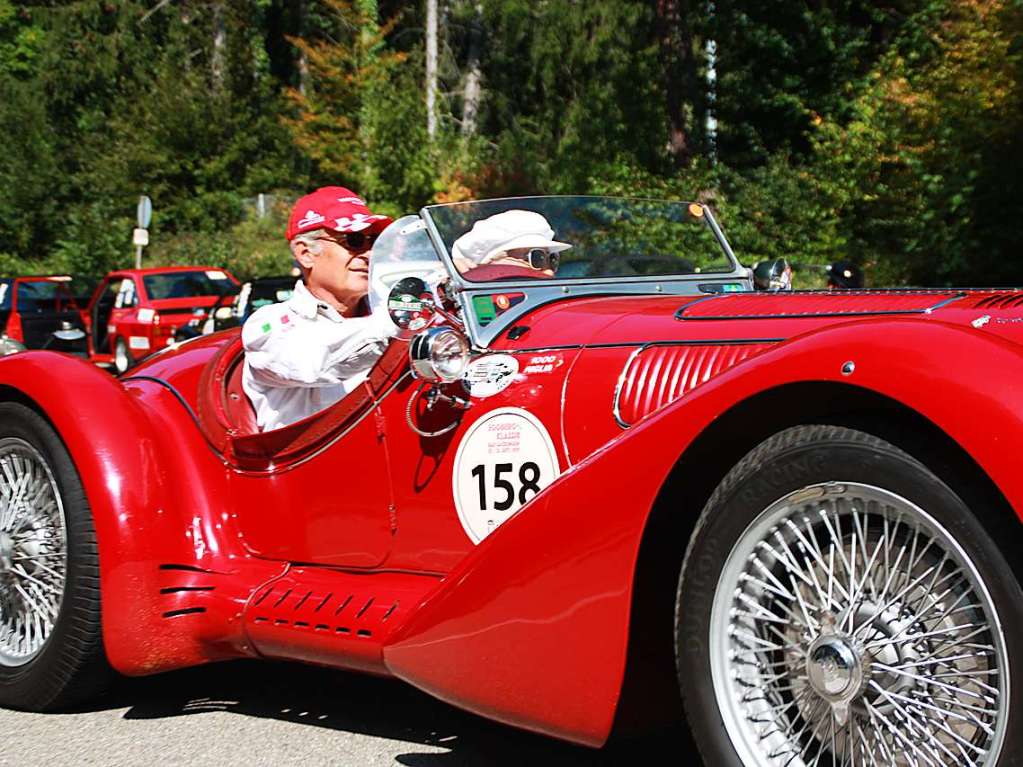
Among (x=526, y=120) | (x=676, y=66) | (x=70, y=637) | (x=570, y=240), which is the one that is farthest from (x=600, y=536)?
(x=526, y=120)

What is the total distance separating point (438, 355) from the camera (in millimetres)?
3773

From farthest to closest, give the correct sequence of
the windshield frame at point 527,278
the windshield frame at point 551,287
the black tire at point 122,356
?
the black tire at point 122,356 < the windshield frame at point 527,278 < the windshield frame at point 551,287

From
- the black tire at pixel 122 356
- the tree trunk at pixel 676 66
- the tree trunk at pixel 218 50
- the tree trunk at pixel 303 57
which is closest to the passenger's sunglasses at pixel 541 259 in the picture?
the black tire at pixel 122 356

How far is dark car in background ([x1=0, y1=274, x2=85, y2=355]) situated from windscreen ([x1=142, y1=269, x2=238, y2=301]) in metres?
1.67

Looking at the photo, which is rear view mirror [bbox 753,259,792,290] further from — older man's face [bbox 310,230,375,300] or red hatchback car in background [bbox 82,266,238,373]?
red hatchback car in background [bbox 82,266,238,373]

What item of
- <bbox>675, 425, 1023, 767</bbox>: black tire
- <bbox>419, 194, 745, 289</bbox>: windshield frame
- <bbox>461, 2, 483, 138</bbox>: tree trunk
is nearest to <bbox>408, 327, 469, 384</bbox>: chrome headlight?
<bbox>419, 194, 745, 289</bbox>: windshield frame

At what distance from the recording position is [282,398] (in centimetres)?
462

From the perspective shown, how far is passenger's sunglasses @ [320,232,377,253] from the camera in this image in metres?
4.73

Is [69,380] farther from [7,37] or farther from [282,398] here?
[7,37]

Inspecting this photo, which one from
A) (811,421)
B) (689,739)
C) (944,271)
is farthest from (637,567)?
(944,271)

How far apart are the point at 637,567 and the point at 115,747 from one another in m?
1.90

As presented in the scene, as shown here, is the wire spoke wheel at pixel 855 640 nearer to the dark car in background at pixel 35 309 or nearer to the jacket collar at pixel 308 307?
the jacket collar at pixel 308 307

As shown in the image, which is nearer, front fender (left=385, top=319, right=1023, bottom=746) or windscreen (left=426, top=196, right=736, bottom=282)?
front fender (left=385, top=319, right=1023, bottom=746)

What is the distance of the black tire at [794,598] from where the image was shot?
8.30ft
